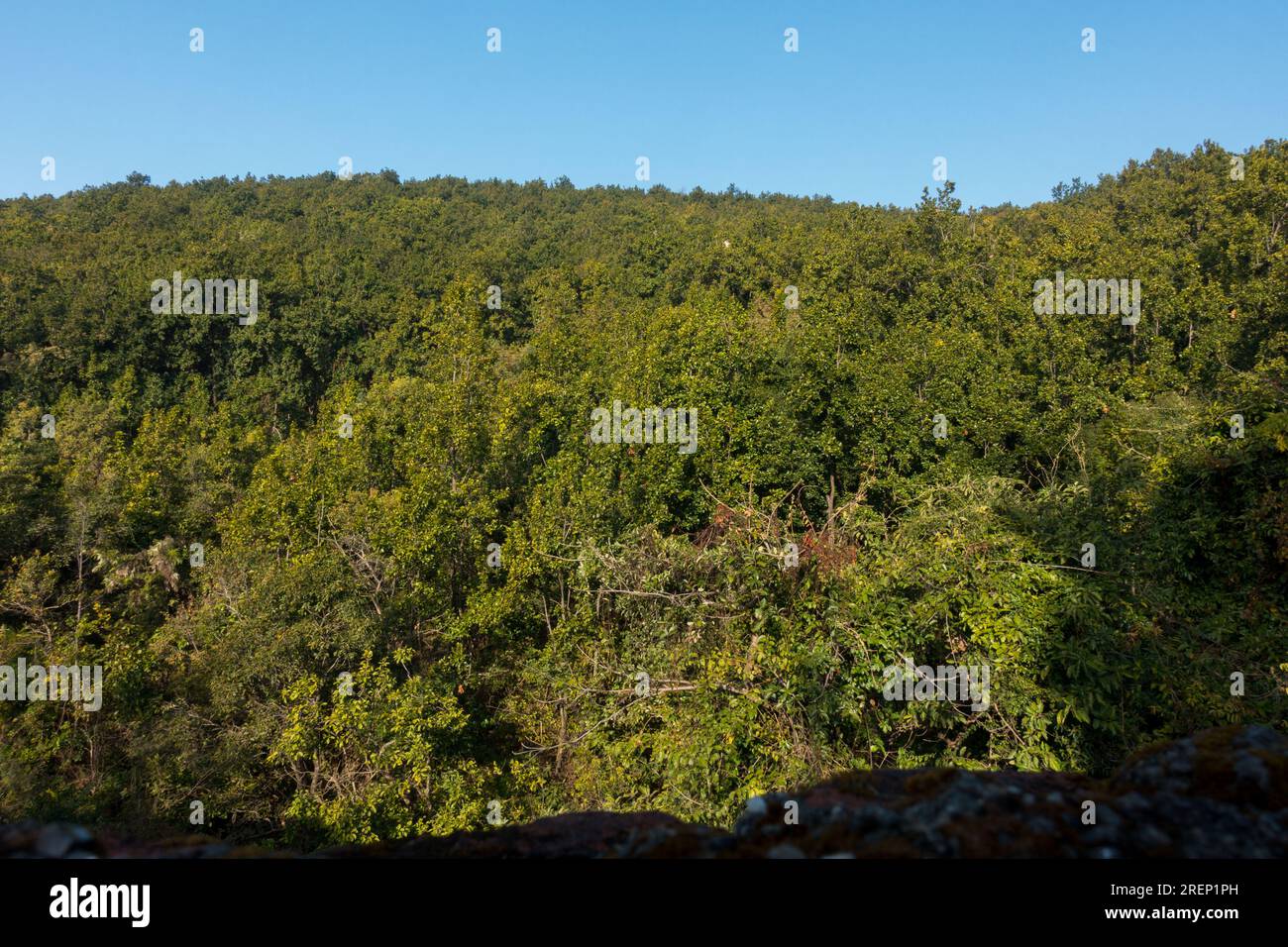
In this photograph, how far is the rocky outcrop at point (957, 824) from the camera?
104 inches

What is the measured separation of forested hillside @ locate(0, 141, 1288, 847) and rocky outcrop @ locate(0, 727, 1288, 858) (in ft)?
16.5

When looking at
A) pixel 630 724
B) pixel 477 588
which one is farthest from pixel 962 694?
pixel 477 588

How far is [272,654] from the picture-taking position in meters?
13.8

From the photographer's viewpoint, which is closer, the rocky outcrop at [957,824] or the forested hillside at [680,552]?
the rocky outcrop at [957,824]

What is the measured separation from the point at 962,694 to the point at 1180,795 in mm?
5451

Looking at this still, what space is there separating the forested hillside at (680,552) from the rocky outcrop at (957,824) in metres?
5.04

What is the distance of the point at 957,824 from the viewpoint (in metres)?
2.76

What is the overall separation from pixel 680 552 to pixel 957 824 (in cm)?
899

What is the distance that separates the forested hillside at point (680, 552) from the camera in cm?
859

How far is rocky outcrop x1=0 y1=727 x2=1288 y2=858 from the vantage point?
104 inches
